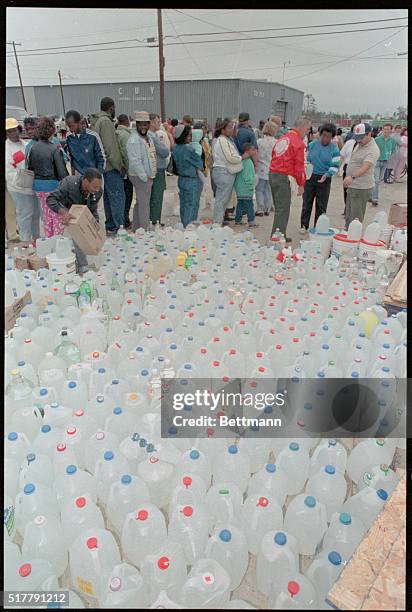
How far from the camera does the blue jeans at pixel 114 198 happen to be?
5355mm

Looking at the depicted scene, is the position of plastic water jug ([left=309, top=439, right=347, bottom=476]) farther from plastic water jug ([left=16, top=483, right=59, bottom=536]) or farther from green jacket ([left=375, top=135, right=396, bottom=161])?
green jacket ([left=375, top=135, right=396, bottom=161])

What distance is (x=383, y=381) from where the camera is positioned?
7.20 ft

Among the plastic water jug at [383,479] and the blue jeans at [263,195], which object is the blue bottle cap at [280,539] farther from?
the blue jeans at [263,195]

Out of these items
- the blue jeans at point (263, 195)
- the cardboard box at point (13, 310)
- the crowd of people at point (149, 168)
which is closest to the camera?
the cardboard box at point (13, 310)

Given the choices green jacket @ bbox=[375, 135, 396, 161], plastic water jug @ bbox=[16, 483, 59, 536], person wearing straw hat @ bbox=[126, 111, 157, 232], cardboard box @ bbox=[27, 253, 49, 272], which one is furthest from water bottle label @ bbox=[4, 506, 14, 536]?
green jacket @ bbox=[375, 135, 396, 161]

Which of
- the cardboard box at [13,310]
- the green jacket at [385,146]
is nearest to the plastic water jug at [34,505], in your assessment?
the cardboard box at [13,310]

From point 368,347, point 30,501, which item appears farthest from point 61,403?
point 368,347

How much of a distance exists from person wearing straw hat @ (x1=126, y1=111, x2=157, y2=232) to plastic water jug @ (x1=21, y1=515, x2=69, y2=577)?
4272 millimetres

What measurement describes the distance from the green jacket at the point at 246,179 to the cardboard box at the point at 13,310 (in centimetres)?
367

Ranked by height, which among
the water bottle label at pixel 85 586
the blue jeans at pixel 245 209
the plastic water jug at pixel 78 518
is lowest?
the water bottle label at pixel 85 586

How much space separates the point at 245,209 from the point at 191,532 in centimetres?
526

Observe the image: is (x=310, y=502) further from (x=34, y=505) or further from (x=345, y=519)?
(x=34, y=505)

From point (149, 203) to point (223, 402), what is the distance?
165 inches

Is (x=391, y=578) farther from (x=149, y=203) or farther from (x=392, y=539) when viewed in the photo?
(x=149, y=203)
